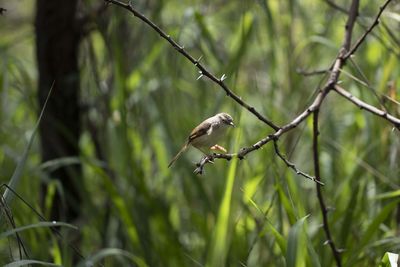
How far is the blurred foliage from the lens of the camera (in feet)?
8.63

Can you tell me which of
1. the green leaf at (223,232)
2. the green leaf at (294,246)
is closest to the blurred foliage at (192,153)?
the green leaf at (223,232)

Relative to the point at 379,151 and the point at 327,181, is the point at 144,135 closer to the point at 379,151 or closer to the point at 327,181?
the point at 327,181

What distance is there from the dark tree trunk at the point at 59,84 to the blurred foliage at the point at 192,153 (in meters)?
0.09

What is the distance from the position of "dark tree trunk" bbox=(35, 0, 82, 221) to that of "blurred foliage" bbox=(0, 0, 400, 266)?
9cm

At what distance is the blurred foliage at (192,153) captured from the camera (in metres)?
2.63

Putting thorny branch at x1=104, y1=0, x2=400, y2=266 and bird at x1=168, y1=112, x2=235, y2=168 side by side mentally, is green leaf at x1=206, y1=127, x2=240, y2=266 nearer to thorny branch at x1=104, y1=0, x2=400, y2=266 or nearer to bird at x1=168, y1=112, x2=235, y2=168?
bird at x1=168, y1=112, x2=235, y2=168

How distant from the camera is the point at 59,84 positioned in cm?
325

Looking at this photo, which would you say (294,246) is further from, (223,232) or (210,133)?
(210,133)

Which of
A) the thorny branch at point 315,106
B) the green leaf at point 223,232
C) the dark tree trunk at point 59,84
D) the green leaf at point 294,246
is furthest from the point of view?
the dark tree trunk at point 59,84

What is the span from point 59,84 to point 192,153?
113 centimetres

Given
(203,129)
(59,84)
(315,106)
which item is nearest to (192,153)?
(59,84)

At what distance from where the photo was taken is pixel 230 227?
6.90ft

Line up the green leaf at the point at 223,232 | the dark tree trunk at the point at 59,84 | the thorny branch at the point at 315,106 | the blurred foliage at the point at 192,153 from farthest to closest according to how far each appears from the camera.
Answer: the dark tree trunk at the point at 59,84
the blurred foliage at the point at 192,153
the green leaf at the point at 223,232
the thorny branch at the point at 315,106

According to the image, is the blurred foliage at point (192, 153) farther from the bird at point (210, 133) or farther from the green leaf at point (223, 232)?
the bird at point (210, 133)
